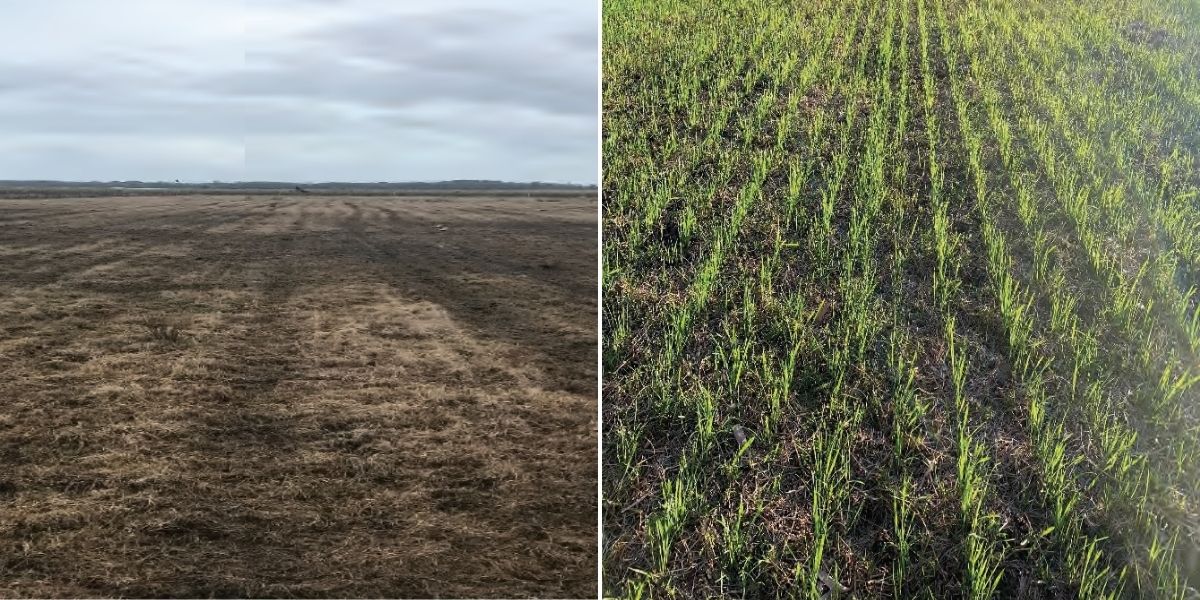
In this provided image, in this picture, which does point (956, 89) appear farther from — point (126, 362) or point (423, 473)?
point (126, 362)

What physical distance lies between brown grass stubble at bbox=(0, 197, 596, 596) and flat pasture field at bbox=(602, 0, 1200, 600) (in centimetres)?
190

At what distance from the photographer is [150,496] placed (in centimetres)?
365

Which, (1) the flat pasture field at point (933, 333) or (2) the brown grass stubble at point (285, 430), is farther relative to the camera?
(2) the brown grass stubble at point (285, 430)

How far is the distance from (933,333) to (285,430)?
11.9 feet

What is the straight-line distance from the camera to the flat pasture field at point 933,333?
1447mm

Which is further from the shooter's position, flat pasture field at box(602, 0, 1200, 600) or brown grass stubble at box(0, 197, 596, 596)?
brown grass stubble at box(0, 197, 596, 596)

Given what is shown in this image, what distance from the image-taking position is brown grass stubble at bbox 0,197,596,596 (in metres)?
3.40

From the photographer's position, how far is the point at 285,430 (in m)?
4.30

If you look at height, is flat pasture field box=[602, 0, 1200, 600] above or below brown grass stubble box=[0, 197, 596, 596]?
above

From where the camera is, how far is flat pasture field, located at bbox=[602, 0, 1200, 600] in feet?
4.75

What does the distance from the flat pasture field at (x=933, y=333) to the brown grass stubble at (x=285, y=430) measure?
190cm

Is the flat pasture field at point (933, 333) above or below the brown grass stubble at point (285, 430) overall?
above

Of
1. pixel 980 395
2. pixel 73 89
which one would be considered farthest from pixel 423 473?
pixel 73 89

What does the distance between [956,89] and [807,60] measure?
62cm
